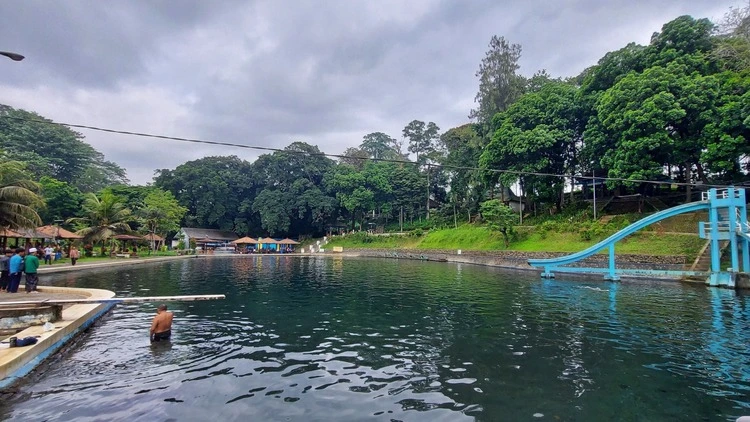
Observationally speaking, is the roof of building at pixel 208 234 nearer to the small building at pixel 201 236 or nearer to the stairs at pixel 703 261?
the small building at pixel 201 236

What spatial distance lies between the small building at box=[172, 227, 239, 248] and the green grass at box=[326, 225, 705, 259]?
66.9 ft

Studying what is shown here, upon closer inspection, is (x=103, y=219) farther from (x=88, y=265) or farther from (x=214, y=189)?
(x=214, y=189)

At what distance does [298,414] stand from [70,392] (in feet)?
13.2

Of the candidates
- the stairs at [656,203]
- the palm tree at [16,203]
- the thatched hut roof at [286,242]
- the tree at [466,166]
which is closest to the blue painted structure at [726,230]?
the stairs at [656,203]

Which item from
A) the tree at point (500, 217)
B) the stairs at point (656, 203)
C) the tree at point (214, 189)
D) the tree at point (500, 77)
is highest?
the tree at point (500, 77)

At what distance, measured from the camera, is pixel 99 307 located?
12.3 metres

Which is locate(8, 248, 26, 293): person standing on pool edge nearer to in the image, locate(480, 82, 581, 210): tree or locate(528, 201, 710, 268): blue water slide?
locate(528, 201, 710, 268): blue water slide

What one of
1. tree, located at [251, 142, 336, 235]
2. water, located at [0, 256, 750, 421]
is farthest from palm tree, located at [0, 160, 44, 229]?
tree, located at [251, 142, 336, 235]

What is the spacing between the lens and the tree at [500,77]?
46938 millimetres

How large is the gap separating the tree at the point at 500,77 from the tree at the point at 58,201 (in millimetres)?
52530

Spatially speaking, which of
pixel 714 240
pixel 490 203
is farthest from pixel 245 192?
pixel 714 240

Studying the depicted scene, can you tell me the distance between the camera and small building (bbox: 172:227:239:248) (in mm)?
65375

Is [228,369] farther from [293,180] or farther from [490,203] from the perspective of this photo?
[293,180]

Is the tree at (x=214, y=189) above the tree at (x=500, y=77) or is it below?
below
